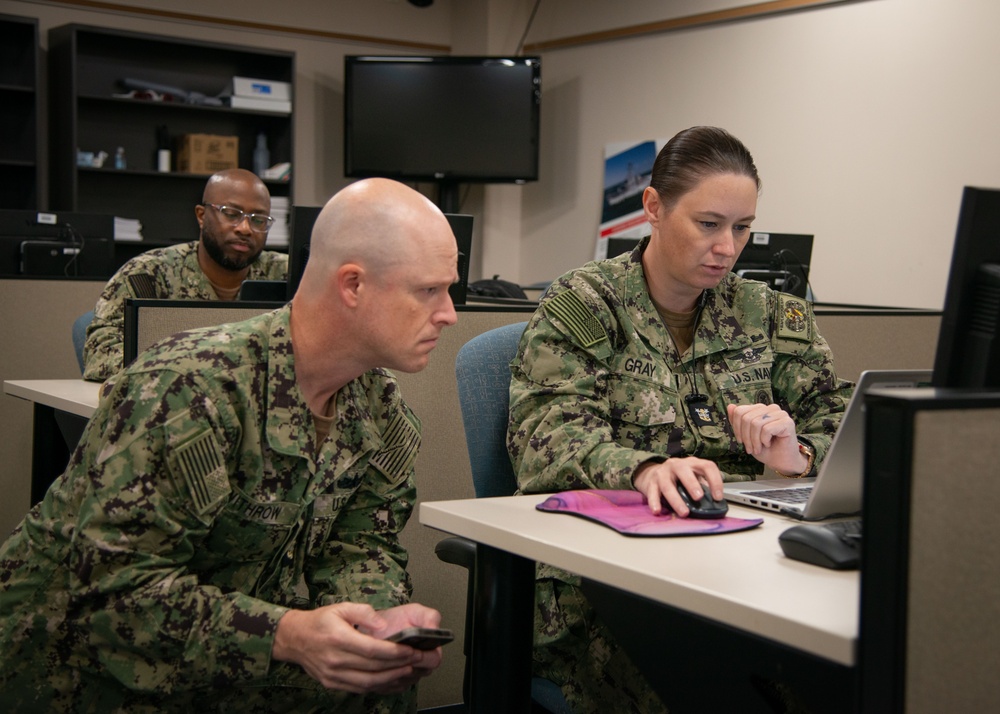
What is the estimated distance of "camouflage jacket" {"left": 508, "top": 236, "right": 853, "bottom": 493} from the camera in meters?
1.63

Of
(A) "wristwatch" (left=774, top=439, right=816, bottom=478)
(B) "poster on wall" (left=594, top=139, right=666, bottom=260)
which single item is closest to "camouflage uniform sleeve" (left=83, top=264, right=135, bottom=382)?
(A) "wristwatch" (left=774, top=439, right=816, bottom=478)

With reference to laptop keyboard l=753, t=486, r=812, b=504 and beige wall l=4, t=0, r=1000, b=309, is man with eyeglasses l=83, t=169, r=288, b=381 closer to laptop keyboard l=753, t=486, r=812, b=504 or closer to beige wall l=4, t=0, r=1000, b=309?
laptop keyboard l=753, t=486, r=812, b=504

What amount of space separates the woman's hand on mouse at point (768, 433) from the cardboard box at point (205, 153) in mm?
5215

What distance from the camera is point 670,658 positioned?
1188mm

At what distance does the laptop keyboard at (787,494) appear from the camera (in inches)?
56.9

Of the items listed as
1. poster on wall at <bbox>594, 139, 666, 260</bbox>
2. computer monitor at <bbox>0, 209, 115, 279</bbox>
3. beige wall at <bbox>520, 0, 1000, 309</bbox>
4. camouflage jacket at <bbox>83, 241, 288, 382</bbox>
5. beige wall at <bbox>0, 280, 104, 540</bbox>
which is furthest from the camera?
poster on wall at <bbox>594, 139, 666, 260</bbox>

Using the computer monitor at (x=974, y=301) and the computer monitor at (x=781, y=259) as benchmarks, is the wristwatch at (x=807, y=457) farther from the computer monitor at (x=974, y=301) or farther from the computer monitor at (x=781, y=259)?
the computer monitor at (x=781, y=259)

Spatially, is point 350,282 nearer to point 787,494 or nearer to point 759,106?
point 787,494

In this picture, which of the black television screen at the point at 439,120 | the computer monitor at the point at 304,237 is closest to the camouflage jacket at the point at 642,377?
the computer monitor at the point at 304,237

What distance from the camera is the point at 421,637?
1.15 metres

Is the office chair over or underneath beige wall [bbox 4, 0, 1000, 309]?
underneath

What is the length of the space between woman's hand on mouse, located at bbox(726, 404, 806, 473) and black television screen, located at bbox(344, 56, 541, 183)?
4.93 m

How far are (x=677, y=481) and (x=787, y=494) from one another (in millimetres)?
212

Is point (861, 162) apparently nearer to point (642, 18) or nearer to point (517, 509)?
point (642, 18)
